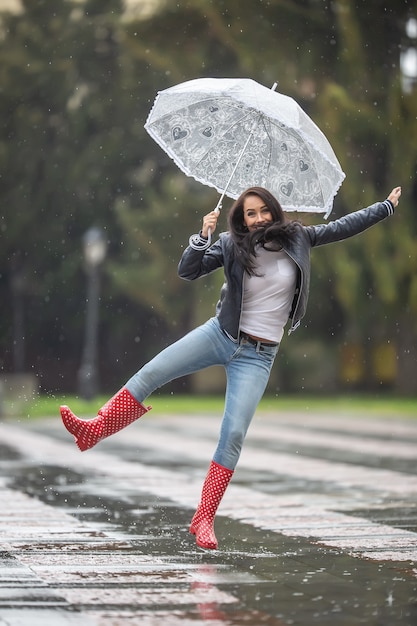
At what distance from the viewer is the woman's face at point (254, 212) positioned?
247 inches

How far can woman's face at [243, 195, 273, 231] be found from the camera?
629cm

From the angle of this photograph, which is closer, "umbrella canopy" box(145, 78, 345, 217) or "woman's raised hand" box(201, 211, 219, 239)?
"woman's raised hand" box(201, 211, 219, 239)

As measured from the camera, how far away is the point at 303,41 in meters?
33.0

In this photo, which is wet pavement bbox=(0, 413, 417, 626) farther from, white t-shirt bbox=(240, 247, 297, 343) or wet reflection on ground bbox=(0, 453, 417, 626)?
white t-shirt bbox=(240, 247, 297, 343)

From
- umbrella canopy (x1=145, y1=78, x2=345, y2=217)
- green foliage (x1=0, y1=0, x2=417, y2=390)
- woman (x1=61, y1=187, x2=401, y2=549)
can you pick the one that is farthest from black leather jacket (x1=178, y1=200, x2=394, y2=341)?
green foliage (x1=0, y1=0, x2=417, y2=390)

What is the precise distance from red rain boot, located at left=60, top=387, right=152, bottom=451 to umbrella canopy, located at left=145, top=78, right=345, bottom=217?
4.03ft

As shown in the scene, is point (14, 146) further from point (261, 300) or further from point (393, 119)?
point (261, 300)

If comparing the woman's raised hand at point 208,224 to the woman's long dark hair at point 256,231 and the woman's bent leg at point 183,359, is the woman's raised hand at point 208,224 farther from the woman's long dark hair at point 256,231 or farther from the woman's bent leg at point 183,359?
the woman's bent leg at point 183,359

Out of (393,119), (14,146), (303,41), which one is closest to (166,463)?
(393,119)

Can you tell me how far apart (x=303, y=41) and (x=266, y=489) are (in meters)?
24.0

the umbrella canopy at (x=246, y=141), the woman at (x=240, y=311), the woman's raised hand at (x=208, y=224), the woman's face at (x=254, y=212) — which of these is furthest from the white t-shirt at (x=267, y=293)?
the umbrella canopy at (x=246, y=141)

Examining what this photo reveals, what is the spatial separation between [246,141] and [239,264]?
0.93 meters

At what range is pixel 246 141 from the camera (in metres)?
6.84

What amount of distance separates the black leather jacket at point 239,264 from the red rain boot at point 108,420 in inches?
22.7
